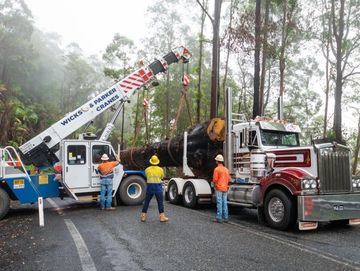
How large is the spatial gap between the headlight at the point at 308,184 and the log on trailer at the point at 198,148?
3.72m

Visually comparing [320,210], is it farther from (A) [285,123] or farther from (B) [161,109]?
(B) [161,109]

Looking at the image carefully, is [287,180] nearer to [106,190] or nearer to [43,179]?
[106,190]

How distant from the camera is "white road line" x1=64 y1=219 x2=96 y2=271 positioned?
5.29 metres

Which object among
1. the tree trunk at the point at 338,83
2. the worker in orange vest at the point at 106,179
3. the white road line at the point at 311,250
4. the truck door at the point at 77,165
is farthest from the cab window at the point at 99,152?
the tree trunk at the point at 338,83

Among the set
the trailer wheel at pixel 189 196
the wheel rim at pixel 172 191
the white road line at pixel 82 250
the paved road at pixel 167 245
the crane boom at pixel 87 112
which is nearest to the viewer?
the white road line at pixel 82 250

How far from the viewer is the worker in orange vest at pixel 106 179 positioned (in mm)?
10898

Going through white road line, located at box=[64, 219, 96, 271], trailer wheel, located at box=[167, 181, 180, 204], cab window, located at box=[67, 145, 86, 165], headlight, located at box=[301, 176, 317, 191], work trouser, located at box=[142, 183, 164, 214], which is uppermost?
cab window, located at box=[67, 145, 86, 165]

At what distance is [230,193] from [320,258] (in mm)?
4580

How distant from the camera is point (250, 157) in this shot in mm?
9945

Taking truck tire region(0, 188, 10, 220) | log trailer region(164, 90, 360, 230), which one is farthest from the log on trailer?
truck tire region(0, 188, 10, 220)

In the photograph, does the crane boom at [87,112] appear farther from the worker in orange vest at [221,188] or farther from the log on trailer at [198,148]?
the worker in orange vest at [221,188]

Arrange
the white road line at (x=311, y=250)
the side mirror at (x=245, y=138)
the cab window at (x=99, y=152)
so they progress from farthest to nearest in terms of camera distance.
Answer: the cab window at (x=99, y=152) < the side mirror at (x=245, y=138) < the white road line at (x=311, y=250)

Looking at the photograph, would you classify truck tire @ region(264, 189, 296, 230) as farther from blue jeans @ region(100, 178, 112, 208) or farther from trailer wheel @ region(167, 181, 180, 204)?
blue jeans @ region(100, 178, 112, 208)

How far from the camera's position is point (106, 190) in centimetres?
1109
